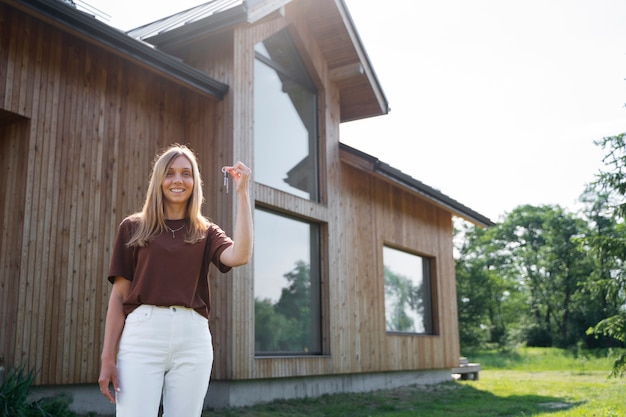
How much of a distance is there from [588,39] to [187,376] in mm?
10989

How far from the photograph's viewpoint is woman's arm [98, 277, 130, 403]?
7.20 ft

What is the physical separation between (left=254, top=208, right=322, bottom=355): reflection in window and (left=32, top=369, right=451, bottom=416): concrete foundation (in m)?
0.39

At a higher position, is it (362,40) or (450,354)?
(362,40)

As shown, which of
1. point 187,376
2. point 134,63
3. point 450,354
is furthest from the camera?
point 450,354

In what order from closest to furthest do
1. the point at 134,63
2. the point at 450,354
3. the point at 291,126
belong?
the point at 134,63, the point at 291,126, the point at 450,354

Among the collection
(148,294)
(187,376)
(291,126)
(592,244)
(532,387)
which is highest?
(291,126)

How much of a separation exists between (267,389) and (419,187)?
4.71 m

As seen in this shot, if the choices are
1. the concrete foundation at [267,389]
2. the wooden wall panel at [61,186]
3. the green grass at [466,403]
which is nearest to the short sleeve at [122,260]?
the wooden wall panel at [61,186]

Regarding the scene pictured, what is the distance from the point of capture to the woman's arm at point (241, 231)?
2.35 m

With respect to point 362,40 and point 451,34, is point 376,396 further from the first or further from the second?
point 451,34

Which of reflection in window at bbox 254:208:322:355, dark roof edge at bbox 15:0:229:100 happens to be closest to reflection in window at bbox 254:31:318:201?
reflection in window at bbox 254:208:322:355

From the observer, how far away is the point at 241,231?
2359 millimetres

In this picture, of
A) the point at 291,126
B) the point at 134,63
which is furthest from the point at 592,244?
the point at 134,63

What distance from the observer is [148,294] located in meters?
2.27
